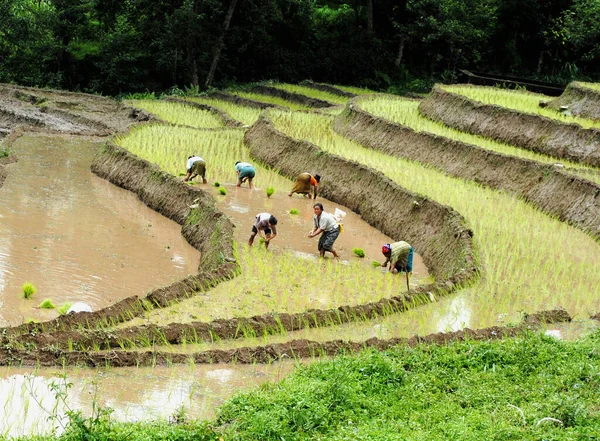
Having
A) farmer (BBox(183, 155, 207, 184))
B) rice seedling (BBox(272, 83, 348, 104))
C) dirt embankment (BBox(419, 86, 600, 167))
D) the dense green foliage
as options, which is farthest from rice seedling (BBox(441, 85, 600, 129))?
the dense green foliage

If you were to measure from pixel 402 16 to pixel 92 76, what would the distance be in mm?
12076

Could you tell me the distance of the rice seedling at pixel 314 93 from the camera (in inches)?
1192

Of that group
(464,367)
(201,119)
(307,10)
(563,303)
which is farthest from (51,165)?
(307,10)

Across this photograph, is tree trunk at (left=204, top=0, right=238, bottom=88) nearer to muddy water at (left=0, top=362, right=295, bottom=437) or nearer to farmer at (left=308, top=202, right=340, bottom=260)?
farmer at (left=308, top=202, right=340, bottom=260)

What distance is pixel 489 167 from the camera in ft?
59.9

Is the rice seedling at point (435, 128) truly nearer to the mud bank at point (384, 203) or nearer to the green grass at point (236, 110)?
the mud bank at point (384, 203)

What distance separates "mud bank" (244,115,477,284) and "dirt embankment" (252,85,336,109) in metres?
7.06

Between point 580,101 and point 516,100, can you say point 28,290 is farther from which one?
point 516,100

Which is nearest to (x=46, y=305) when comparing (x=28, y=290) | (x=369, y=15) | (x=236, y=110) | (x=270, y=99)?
(x=28, y=290)

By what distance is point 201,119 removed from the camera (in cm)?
2530

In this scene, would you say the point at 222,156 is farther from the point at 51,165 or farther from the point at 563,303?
the point at 563,303

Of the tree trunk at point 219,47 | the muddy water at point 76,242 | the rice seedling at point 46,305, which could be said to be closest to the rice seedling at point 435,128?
the tree trunk at point 219,47

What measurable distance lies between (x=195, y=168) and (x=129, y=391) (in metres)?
10.2

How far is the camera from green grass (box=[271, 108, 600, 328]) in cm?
1116
